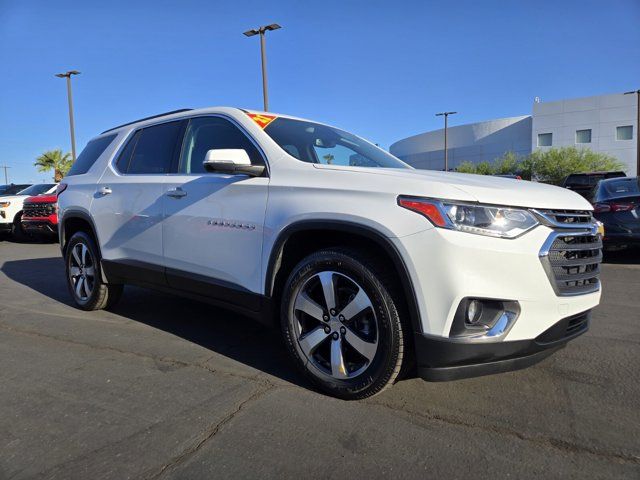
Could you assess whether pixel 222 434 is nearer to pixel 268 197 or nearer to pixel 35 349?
pixel 268 197

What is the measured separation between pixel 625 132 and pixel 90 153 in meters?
54.1

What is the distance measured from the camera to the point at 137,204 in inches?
159

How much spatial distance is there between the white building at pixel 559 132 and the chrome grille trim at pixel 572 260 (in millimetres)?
51891

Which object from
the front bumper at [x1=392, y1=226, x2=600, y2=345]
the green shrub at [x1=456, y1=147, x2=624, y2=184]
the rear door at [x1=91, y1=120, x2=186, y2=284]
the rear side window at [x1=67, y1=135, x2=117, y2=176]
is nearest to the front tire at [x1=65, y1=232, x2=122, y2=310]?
the rear door at [x1=91, y1=120, x2=186, y2=284]

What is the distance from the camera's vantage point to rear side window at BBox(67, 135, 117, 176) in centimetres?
488

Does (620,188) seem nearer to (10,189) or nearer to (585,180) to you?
(585,180)

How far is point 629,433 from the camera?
232 cm

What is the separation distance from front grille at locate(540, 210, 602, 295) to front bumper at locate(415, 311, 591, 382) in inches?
8.3

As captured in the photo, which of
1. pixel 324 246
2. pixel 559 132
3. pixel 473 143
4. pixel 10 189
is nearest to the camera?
pixel 324 246

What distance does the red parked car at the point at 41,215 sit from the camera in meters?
11.4

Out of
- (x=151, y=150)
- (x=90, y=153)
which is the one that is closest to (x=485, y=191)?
(x=151, y=150)

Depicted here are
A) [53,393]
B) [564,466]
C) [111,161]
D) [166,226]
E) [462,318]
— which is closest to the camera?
[564,466]

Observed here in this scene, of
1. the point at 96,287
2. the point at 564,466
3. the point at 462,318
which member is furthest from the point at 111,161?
the point at 564,466

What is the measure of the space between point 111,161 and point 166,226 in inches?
54.4
